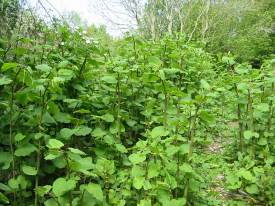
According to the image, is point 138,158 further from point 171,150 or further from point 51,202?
point 51,202

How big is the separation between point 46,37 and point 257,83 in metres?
2.03

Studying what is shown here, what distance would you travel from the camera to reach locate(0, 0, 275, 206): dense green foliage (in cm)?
234

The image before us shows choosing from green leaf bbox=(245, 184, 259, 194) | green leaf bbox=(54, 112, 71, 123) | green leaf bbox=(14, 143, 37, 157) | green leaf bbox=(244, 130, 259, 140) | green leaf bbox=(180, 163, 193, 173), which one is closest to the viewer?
green leaf bbox=(14, 143, 37, 157)

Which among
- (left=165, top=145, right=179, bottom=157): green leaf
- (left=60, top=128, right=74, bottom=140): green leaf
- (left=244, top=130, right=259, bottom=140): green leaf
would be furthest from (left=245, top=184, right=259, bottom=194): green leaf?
(left=60, top=128, right=74, bottom=140): green leaf

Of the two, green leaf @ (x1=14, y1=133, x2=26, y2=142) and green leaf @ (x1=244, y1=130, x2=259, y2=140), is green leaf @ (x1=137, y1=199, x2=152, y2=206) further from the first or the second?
green leaf @ (x1=244, y1=130, x2=259, y2=140)

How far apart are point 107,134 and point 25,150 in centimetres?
73

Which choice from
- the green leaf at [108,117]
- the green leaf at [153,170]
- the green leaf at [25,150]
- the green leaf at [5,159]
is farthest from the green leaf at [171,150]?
the green leaf at [5,159]

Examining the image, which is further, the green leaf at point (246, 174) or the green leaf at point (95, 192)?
the green leaf at point (246, 174)

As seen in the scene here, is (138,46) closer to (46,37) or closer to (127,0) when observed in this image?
(46,37)

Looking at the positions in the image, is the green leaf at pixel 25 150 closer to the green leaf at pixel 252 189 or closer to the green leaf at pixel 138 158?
the green leaf at pixel 138 158

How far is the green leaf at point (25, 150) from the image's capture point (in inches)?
92.2

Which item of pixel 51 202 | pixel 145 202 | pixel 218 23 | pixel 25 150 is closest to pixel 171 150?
pixel 145 202

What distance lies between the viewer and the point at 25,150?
2371 mm

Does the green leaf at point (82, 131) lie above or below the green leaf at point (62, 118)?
below
